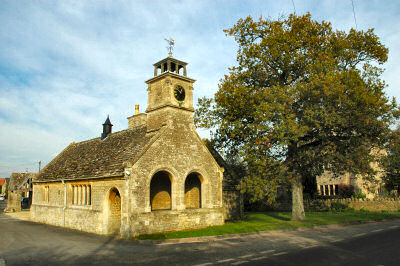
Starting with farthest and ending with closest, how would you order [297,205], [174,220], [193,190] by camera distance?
[193,190], [297,205], [174,220]

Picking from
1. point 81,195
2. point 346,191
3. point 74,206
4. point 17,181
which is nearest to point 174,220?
point 81,195

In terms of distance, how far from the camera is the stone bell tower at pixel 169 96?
21.5 m

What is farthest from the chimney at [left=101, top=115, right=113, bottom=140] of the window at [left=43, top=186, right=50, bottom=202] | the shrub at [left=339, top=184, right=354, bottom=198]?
the shrub at [left=339, top=184, right=354, bottom=198]

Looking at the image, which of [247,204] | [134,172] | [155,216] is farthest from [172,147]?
[247,204]

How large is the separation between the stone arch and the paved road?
7.10 m

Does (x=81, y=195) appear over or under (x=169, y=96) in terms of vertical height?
under

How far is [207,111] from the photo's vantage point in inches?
969

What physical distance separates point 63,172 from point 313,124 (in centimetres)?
2188

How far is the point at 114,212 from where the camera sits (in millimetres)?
19906

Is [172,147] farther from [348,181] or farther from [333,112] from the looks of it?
[348,181]

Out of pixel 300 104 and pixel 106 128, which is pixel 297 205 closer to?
pixel 300 104

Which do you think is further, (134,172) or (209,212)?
(209,212)

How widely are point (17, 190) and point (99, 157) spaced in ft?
100

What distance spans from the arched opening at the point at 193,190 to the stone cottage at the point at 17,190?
26.1 m
